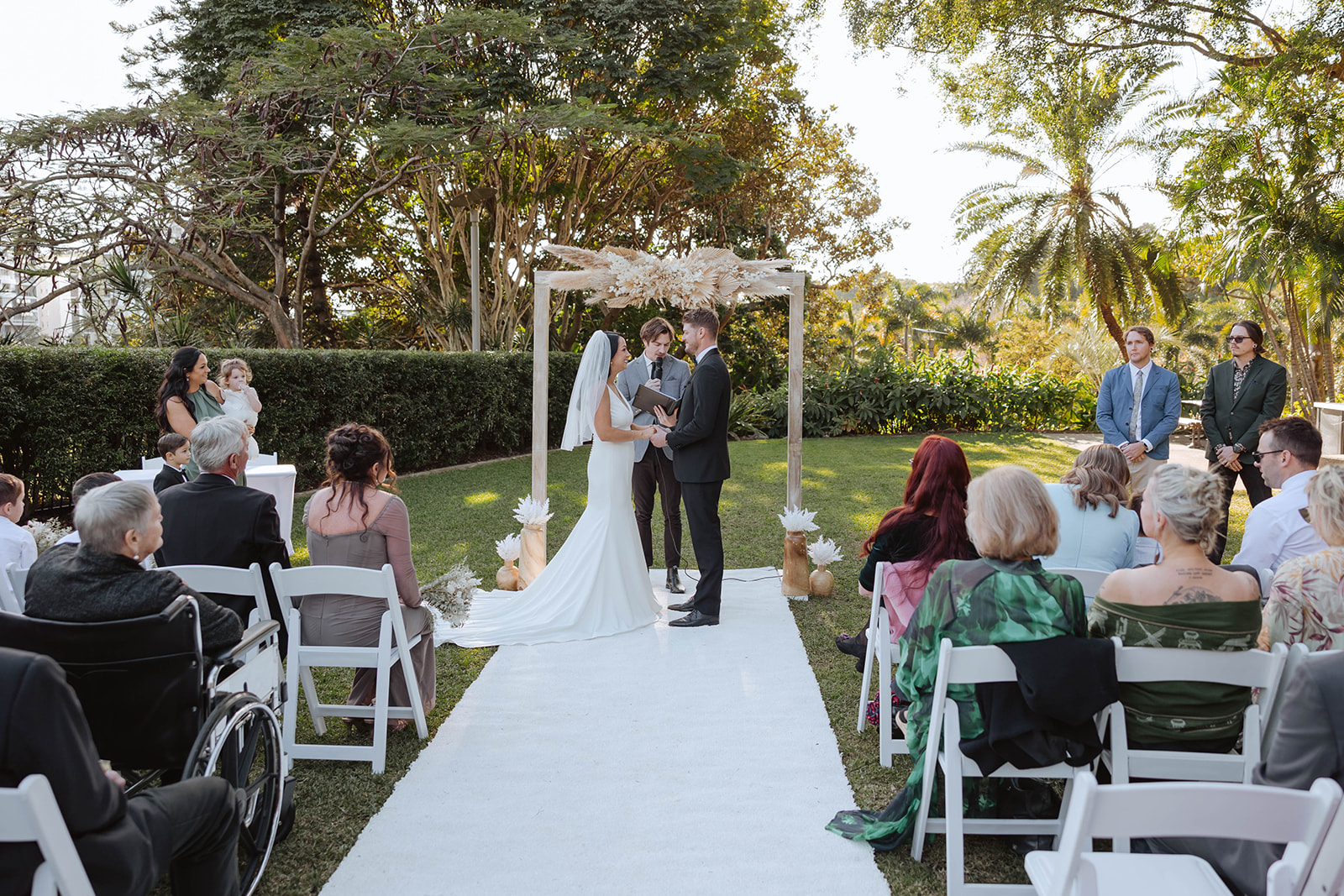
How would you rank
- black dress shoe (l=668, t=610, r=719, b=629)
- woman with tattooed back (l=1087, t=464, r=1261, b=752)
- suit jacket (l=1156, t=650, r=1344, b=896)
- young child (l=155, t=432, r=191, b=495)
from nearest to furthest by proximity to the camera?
suit jacket (l=1156, t=650, r=1344, b=896) < woman with tattooed back (l=1087, t=464, r=1261, b=752) < young child (l=155, t=432, r=191, b=495) < black dress shoe (l=668, t=610, r=719, b=629)

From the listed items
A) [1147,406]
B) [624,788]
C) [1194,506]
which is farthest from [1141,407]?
[624,788]

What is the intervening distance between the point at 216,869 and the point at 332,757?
4.34 ft

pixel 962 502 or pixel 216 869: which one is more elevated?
pixel 962 502

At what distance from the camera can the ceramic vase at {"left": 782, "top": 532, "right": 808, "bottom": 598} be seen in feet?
22.0

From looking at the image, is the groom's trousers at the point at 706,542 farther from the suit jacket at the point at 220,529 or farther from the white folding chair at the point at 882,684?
the suit jacket at the point at 220,529

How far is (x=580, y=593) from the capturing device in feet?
19.4

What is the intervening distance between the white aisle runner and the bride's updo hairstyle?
4.07 ft

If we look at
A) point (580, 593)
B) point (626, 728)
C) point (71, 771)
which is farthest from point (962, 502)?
point (71, 771)

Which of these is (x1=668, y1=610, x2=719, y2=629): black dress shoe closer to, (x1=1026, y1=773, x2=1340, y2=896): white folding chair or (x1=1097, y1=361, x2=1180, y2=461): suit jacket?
(x1=1097, y1=361, x2=1180, y2=461): suit jacket

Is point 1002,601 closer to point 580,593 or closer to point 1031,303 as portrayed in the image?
point 580,593

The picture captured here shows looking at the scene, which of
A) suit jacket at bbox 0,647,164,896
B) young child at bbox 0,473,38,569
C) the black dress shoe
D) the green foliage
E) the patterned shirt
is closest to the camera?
suit jacket at bbox 0,647,164,896

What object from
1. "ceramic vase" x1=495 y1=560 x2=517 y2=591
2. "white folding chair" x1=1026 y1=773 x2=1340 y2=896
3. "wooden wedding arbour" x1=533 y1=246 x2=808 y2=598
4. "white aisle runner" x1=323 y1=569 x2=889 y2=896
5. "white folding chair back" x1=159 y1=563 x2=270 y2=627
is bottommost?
"white aisle runner" x1=323 y1=569 x2=889 y2=896

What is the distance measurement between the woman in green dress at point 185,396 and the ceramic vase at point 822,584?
414cm

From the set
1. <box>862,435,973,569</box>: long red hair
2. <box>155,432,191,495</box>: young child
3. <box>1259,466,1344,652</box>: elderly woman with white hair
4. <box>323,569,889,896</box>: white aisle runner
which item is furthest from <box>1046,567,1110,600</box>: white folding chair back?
<box>155,432,191,495</box>: young child
